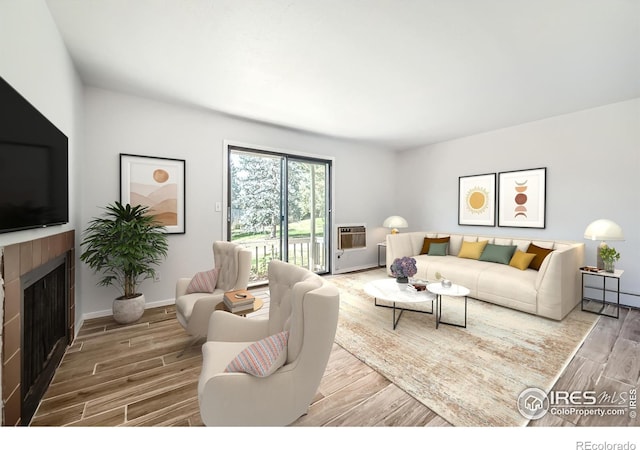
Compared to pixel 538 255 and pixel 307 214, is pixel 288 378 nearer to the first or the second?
pixel 307 214

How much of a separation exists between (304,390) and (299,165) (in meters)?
3.85

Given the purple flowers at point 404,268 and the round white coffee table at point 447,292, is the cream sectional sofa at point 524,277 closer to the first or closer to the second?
the round white coffee table at point 447,292

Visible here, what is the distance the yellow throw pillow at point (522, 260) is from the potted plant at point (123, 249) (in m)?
4.57

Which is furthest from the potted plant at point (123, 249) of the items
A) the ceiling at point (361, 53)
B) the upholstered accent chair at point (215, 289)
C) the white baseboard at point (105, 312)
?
the ceiling at point (361, 53)

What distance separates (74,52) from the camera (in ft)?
7.57

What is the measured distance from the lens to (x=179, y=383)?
187cm

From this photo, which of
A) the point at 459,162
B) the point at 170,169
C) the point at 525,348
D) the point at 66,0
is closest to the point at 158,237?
the point at 170,169

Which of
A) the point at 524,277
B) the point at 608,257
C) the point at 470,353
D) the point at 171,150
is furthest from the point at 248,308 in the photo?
the point at 608,257

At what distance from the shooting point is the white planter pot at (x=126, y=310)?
9.07 ft

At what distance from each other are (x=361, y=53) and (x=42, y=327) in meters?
3.25

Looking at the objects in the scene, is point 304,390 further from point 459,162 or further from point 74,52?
Result: point 459,162

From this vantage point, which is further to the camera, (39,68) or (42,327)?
(42,327)

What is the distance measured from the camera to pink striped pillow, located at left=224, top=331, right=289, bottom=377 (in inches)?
47.0

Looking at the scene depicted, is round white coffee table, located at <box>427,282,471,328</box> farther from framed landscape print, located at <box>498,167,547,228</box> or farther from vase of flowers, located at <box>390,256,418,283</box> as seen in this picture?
framed landscape print, located at <box>498,167,547,228</box>
